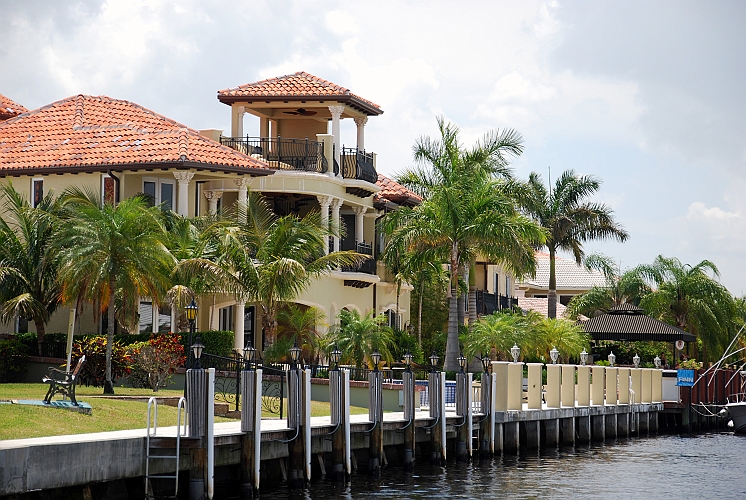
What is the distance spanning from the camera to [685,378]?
145ft

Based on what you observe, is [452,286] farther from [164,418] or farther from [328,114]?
[164,418]

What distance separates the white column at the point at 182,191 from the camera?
39156 millimetres

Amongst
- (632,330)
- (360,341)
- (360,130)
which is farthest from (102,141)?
(632,330)

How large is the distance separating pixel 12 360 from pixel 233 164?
9483 millimetres

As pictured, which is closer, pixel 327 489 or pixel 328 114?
pixel 327 489

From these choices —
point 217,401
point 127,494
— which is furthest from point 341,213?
point 127,494

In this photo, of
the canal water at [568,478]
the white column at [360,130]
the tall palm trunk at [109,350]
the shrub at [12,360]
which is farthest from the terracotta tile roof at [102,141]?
the canal water at [568,478]

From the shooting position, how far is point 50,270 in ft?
119

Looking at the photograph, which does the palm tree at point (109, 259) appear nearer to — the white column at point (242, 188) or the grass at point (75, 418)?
the grass at point (75, 418)

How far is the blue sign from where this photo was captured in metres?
44.0

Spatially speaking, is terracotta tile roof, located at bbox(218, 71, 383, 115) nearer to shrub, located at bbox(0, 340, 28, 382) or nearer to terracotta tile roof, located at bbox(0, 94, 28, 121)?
terracotta tile roof, located at bbox(0, 94, 28, 121)

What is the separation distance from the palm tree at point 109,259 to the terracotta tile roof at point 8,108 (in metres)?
17.7

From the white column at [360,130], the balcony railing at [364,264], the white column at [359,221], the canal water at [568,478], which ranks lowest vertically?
the canal water at [568,478]

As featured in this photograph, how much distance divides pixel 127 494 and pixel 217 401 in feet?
30.2
